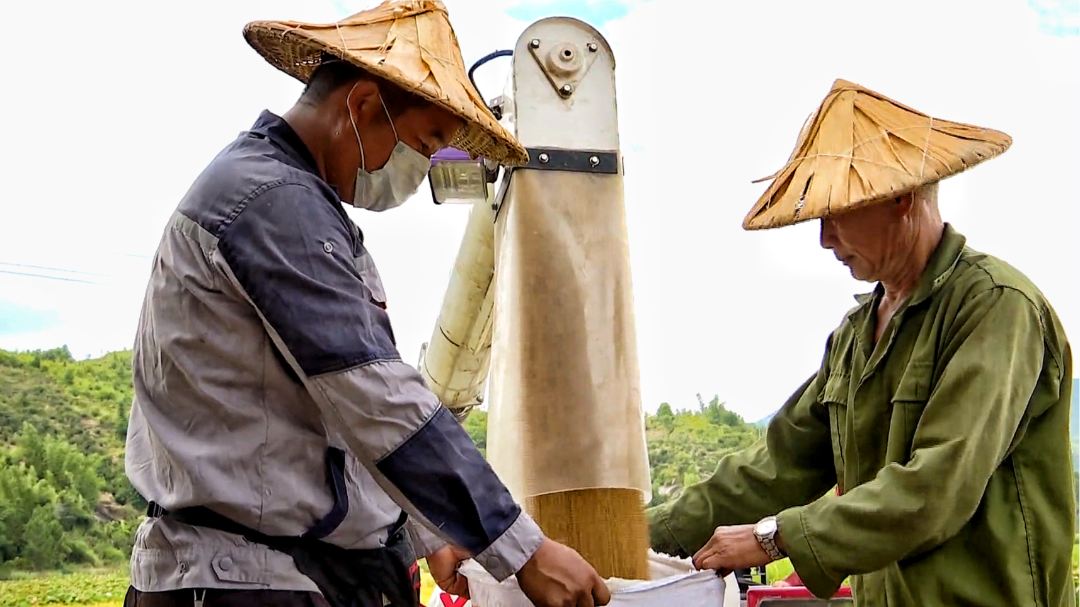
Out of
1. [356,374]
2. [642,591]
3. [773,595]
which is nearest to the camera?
[356,374]

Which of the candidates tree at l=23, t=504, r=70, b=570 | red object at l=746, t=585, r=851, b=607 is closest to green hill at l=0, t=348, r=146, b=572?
tree at l=23, t=504, r=70, b=570

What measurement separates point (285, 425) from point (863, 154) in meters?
1.32

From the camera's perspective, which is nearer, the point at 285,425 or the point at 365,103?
the point at 285,425

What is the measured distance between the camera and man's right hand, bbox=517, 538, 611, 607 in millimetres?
1449

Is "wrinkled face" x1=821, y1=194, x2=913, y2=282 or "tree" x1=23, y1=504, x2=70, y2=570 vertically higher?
"wrinkled face" x1=821, y1=194, x2=913, y2=282

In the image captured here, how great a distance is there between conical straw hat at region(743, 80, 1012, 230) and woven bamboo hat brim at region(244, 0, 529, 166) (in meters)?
0.68

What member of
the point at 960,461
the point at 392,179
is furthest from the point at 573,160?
the point at 960,461

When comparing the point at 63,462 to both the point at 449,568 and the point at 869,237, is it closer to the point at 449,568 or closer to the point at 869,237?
the point at 449,568

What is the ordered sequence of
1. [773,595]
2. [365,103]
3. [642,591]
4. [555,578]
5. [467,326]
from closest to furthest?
[555,578] < [365,103] < [642,591] < [467,326] < [773,595]

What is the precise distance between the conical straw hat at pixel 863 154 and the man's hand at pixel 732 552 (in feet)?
2.19

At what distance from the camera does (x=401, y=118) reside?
63.8 inches

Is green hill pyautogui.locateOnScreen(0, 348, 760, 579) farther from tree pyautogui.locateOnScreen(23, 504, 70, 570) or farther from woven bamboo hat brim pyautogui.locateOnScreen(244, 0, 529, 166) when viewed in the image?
woven bamboo hat brim pyautogui.locateOnScreen(244, 0, 529, 166)

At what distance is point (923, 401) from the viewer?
1939 millimetres

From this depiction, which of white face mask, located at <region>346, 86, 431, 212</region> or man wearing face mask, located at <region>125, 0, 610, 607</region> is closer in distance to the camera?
man wearing face mask, located at <region>125, 0, 610, 607</region>
